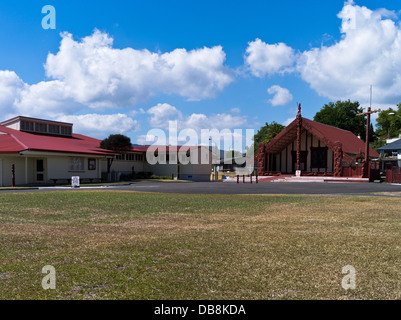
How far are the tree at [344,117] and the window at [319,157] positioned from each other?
3157 cm

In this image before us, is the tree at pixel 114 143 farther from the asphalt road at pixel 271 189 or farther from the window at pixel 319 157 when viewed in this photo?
the window at pixel 319 157

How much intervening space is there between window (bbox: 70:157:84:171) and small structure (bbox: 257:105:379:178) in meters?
23.3

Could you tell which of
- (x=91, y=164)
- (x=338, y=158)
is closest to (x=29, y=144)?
(x=91, y=164)

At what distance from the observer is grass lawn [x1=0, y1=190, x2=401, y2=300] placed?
436 centimetres

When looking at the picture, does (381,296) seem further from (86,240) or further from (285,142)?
(285,142)

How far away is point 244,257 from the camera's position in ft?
19.2

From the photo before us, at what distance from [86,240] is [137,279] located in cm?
289

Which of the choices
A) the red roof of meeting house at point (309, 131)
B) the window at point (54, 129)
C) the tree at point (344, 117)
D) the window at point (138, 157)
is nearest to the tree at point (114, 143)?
the window at point (138, 157)

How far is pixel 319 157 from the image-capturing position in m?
46.6

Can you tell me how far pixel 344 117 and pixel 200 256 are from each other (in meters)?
77.6

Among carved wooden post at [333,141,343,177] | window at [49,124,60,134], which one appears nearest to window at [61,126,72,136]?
window at [49,124,60,134]

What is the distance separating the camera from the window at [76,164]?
35.4 m

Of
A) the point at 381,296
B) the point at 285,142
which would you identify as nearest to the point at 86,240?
the point at 381,296

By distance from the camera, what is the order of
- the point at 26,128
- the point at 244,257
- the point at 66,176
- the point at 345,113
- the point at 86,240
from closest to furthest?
the point at 244,257 → the point at 86,240 → the point at 66,176 → the point at 26,128 → the point at 345,113
